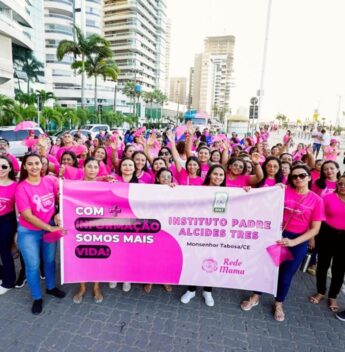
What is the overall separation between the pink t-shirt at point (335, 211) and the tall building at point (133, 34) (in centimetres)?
7978

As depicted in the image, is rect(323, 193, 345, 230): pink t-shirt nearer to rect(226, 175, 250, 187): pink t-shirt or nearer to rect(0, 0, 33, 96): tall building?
rect(226, 175, 250, 187): pink t-shirt

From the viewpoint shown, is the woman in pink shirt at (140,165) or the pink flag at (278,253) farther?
the woman in pink shirt at (140,165)

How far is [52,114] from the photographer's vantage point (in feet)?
77.1

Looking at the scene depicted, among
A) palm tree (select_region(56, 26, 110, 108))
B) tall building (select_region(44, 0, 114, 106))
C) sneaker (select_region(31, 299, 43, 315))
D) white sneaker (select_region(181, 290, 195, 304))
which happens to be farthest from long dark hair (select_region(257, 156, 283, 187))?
tall building (select_region(44, 0, 114, 106))

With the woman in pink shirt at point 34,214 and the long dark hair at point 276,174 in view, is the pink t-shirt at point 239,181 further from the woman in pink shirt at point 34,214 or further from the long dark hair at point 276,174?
the woman in pink shirt at point 34,214

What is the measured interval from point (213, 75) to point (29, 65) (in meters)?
126

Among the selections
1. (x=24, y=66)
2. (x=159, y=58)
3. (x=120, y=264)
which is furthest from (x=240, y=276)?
(x=159, y=58)

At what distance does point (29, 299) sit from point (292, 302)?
3254 mm

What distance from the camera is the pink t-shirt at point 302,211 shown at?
3084 mm

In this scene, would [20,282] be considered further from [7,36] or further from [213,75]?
[213,75]

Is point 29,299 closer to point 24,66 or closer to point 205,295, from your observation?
point 205,295

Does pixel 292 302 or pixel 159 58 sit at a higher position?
pixel 159 58

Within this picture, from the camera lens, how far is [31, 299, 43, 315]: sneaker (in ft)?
10.6

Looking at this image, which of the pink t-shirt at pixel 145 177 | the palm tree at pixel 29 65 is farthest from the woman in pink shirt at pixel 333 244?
the palm tree at pixel 29 65
